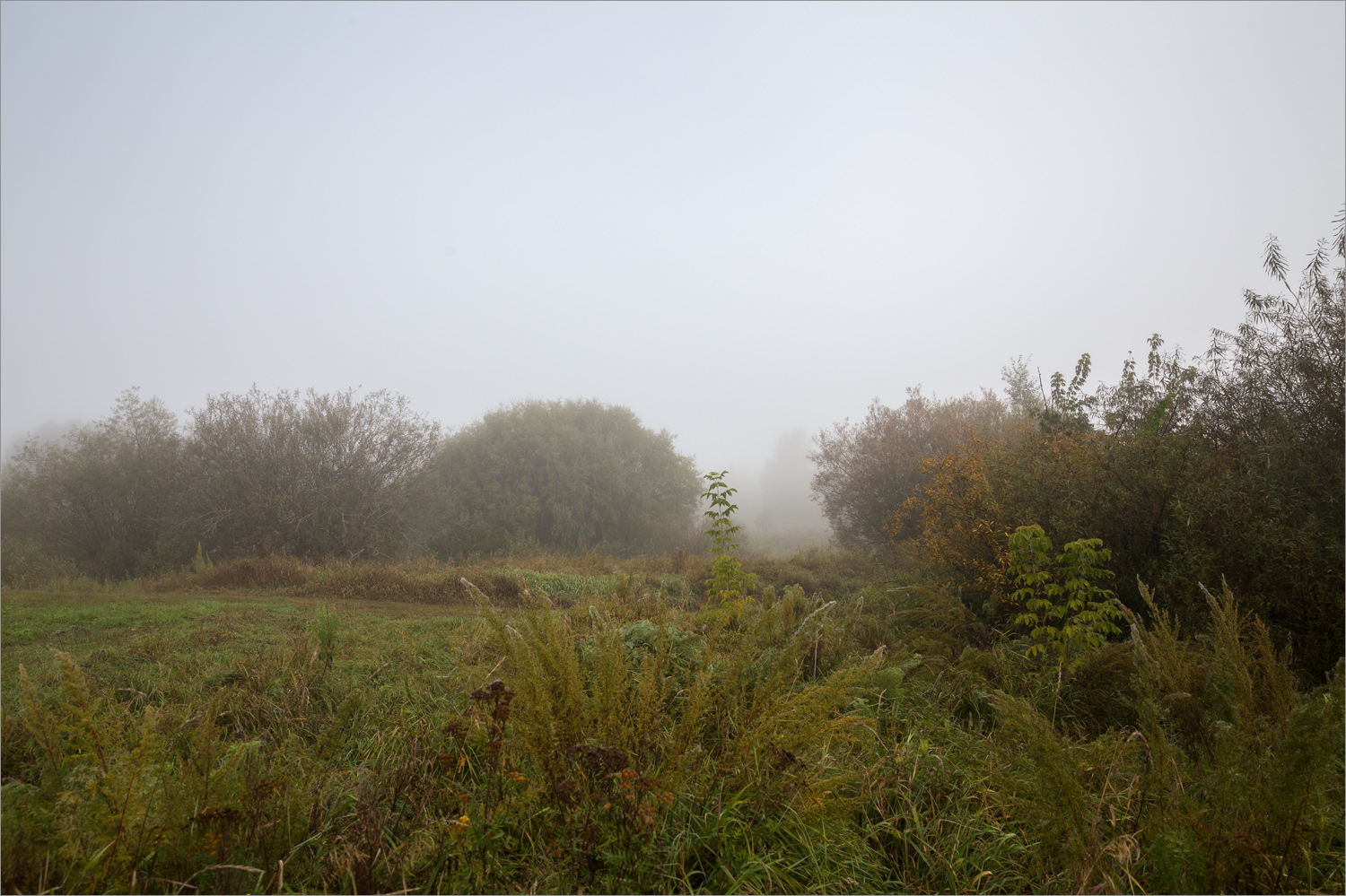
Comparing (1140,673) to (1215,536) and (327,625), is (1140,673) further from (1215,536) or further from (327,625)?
(327,625)

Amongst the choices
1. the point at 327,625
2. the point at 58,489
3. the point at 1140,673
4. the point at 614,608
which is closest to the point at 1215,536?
the point at 1140,673

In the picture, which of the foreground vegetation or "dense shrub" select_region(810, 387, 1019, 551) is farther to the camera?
"dense shrub" select_region(810, 387, 1019, 551)

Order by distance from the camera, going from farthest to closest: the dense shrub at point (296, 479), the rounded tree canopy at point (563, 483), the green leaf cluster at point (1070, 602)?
1. the rounded tree canopy at point (563, 483)
2. the dense shrub at point (296, 479)
3. the green leaf cluster at point (1070, 602)

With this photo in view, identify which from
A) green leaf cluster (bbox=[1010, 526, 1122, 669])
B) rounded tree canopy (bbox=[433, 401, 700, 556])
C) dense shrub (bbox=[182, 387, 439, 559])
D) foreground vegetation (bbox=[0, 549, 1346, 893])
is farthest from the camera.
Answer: rounded tree canopy (bbox=[433, 401, 700, 556])

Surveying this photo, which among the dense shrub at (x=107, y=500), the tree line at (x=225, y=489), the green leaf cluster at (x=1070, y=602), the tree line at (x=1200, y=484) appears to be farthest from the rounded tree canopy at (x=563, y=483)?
the green leaf cluster at (x=1070, y=602)

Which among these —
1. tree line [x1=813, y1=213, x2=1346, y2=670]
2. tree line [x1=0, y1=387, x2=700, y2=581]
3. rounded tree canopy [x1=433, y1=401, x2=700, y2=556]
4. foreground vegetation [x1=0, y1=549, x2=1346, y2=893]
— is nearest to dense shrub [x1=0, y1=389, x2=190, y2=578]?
tree line [x1=0, y1=387, x2=700, y2=581]

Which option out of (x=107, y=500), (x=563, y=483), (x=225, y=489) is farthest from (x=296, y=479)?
(x=563, y=483)

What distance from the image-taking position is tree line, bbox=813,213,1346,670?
4871 mm

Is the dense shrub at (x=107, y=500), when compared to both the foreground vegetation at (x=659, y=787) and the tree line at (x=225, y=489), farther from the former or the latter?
the foreground vegetation at (x=659, y=787)

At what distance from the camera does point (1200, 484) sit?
5645 mm

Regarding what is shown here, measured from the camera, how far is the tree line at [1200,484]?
4871 millimetres

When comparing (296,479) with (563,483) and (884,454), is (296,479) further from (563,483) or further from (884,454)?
(884,454)

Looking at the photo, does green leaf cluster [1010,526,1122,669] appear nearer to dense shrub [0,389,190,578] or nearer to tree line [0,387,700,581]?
tree line [0,387,700,581]

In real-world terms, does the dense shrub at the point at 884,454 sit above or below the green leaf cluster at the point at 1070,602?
above
